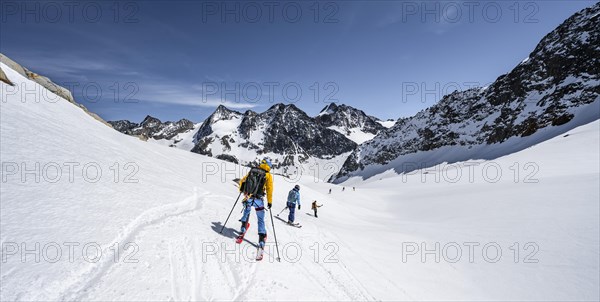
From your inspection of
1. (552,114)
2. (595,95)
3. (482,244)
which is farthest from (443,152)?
(482,244)

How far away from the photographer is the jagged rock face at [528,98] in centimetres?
7424

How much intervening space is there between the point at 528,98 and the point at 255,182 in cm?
11870

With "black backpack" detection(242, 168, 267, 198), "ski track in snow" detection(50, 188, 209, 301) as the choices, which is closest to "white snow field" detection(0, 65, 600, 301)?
"ski track in snow" detection(50, 188, 209, 301)

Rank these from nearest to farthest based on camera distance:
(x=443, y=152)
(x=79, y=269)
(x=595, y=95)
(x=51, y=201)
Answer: (x=79, y=269)
(x=51, y=201)
(x=595, y=95)
(x=443, y=152)

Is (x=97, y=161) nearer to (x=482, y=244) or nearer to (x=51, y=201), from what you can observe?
(x=51, y=201)

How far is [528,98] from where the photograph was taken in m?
90.6

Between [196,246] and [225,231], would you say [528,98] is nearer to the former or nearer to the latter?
[225,231]

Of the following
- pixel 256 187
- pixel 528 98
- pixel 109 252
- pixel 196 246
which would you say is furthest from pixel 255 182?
pixel 528 98

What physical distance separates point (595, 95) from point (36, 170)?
103747 millimetres

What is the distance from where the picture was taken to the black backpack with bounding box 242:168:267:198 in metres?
7.28

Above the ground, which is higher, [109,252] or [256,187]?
[256,187]

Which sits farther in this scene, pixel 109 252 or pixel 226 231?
pixel 226 231

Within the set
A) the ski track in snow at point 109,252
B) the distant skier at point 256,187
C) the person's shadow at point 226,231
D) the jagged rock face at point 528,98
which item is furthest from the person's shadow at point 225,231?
the jagged rock face at point 528,98

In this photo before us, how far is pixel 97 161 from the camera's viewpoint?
9.58 m
